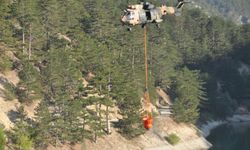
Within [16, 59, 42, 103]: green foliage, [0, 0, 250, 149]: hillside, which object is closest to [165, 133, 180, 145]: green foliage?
[0, 0, 250, 149]: hillside

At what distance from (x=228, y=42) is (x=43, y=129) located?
12824 centimetres

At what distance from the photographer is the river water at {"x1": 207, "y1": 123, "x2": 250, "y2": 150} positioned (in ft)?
416

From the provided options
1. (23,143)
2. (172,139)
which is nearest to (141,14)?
(23,143)

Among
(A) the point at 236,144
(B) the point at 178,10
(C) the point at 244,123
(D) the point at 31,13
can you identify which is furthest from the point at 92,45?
(C) the point at 244,123

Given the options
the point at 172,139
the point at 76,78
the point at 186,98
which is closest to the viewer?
the point at 76,78

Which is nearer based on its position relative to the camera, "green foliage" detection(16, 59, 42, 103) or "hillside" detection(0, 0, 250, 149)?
"hillside" detection(0, 0, 250, 149)

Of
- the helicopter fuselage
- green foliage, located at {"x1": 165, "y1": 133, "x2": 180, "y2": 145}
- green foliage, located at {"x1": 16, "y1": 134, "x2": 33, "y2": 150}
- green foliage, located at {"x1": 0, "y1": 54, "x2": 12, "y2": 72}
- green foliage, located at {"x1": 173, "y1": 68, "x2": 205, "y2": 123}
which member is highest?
the helicopter fuselage

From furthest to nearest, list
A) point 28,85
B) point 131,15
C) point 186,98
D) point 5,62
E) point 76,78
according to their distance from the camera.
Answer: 1. point 186,98
2. point 76,78
3. point 5,62
4. point 28,85
5. point 131,15

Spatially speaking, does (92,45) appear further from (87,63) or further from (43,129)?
(43,129)

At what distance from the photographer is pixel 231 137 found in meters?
141

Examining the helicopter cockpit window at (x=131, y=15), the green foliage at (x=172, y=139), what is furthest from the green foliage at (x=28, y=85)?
the helicopter cockpit window at (x=131, y=15)

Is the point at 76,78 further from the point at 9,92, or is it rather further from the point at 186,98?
the point at 186,98

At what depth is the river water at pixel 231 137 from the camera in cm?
12681

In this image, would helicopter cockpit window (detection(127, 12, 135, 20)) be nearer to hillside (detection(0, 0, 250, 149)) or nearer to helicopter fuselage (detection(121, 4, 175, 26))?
helicopter fuselage (detection(121, 4, 175, 26))
